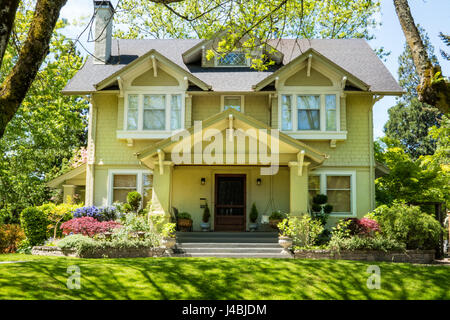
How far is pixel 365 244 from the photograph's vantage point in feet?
42.3

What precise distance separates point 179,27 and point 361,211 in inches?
747

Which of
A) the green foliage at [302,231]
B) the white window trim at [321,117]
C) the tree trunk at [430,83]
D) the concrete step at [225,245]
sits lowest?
the concrete step at [225,245]

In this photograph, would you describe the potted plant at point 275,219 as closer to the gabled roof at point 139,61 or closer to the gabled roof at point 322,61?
the gabled roof at point 322,61

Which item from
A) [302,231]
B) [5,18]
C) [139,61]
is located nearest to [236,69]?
[139,61]

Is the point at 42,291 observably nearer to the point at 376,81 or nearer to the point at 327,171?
the point at 327,171

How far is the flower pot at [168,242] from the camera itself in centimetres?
1309

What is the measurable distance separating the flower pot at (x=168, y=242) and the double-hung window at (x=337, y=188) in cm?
653

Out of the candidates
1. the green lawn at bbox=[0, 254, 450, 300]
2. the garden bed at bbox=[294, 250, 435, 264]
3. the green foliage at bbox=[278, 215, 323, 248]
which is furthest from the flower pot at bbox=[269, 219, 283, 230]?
the green lawn at bbox=[0, 254, 450, 300]

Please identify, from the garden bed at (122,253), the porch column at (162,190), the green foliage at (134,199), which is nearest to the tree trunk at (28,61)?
the garden bed at (122,253)

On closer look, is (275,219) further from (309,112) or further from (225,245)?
(309,112)

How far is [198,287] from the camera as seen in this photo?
7828mm

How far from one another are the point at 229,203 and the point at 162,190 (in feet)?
12.5

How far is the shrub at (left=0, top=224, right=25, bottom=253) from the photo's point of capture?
15867mm

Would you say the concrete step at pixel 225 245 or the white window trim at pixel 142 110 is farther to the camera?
the white window trim at pixel 142 110
